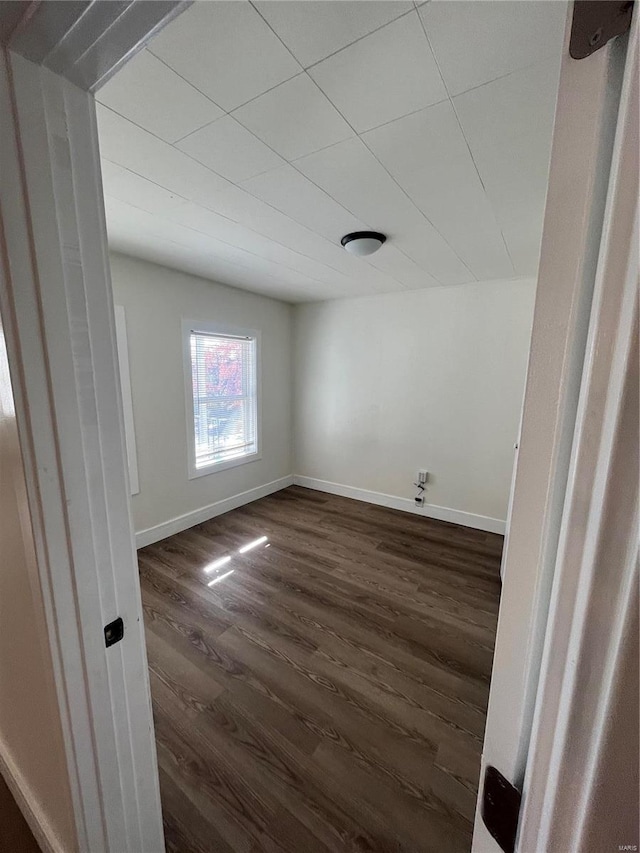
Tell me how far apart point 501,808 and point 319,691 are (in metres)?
1.46

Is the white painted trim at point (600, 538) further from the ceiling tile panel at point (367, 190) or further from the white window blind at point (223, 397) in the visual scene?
the white window blind at point (223, 397)

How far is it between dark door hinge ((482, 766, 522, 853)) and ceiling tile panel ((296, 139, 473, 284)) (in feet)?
5.72

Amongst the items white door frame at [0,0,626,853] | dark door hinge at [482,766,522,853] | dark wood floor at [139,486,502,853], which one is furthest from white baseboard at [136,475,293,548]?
dark door hinge at [482,766,522,853]

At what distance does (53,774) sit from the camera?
0.92m

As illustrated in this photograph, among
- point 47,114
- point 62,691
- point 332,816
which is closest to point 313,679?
point 332,816

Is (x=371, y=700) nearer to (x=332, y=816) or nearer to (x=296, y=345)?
(x=332, y=816)

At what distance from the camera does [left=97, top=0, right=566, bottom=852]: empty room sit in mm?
1021

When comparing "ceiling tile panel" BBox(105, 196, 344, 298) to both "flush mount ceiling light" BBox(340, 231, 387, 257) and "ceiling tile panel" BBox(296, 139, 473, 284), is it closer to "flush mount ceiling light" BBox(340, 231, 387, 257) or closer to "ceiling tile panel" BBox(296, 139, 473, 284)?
"flush mount ceiling light" BBox(340, 231, 387, 257)

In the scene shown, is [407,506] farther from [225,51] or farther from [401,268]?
[225,51]

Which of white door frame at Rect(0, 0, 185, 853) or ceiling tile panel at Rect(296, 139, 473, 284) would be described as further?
ceiling tile panel at Rect(296, 139, 473, 284)

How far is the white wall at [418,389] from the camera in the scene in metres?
3.10

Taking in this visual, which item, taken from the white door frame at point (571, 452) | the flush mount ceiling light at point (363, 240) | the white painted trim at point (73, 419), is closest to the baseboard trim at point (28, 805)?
the white painted trim at point (73, 419)

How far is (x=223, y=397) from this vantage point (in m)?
3.53

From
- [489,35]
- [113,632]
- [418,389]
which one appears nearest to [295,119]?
[489,35]
